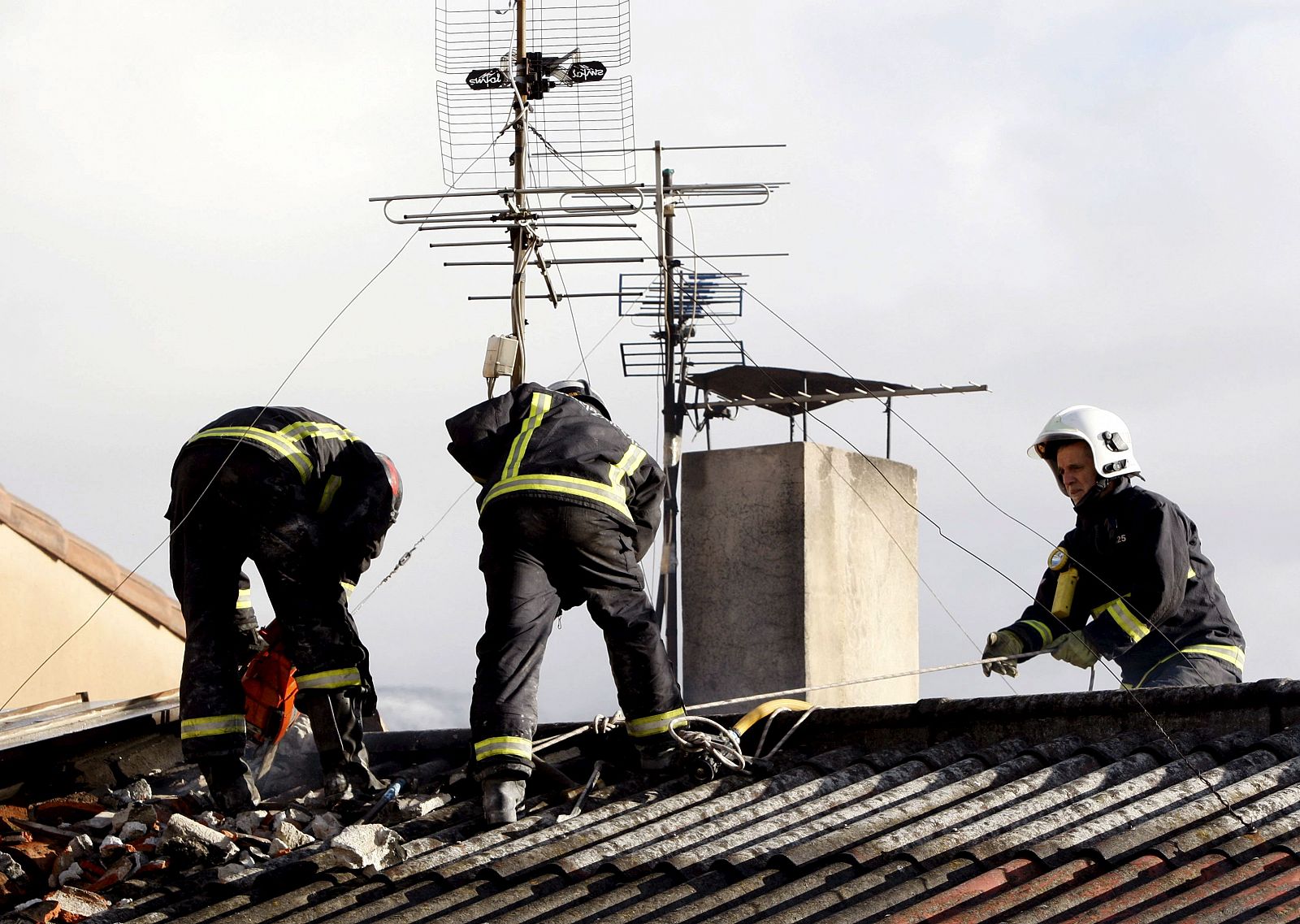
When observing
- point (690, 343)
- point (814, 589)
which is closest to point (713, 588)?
point (814, 589)

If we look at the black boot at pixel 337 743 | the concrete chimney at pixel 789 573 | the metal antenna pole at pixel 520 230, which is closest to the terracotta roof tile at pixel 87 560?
the metal antenna pole at pixel 520 230

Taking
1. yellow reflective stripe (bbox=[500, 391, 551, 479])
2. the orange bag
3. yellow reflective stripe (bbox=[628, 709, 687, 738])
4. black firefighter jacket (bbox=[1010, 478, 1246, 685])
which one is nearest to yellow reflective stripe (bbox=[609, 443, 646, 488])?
yellow reflective stripe (bbox=[500, 391, 551, 479])

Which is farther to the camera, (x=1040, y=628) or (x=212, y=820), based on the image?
(x=1040, y=628)

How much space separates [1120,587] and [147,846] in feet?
13.4

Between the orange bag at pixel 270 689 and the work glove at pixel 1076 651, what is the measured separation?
10.8 ft

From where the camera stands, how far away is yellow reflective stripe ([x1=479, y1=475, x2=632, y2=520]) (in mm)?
6781

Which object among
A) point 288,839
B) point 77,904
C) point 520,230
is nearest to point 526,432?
point 288,839

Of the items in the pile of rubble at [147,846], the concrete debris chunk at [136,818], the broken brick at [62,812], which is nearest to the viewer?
the pile of rubble at [147,846]

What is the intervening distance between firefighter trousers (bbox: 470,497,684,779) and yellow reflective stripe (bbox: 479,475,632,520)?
0.15 feet

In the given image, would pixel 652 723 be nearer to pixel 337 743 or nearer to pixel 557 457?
pixel 557 457

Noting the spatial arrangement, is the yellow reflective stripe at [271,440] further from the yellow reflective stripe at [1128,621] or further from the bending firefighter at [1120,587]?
the yellow reflective stripe at [1128,621]

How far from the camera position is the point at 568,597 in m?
6.91

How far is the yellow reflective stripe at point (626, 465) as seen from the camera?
696 centimetres

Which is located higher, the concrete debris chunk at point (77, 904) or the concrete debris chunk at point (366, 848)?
the concrete debris chunk at point (366, 848)
